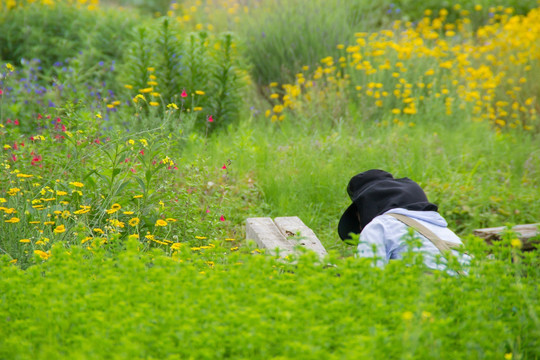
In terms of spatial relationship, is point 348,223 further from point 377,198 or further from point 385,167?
point 385,167

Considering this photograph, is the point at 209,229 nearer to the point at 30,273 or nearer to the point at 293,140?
the point at 30,273

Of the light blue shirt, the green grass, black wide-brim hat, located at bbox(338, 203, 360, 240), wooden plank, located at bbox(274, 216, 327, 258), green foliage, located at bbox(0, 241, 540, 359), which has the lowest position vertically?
the green grass

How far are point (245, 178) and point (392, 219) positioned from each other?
7.08 ft

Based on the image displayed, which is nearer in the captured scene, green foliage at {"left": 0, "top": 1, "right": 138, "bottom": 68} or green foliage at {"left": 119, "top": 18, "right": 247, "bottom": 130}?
green foliage at {"left": 119, "top": 18, "right": 247, "bottom": 130}

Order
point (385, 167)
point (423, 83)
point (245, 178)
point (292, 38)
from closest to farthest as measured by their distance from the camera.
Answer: point (245, 178) < point (385, 167) < point (423, 83) < point (292, 38)

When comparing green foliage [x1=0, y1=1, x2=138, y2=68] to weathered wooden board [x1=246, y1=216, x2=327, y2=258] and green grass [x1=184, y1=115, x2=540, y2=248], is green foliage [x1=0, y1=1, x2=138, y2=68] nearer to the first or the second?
green grass [x1=184, y1=115, x2=540, y2=248]

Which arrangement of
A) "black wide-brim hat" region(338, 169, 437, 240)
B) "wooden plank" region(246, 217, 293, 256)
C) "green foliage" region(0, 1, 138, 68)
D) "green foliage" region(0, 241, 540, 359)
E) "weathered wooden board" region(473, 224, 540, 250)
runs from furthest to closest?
"green foliage" region(0, 1, 138, 68)
"weathered wooden board" region(473, 224, 540, 250)
"wooden plank" region(246, 217, 293, 256)
"black wide-brim hat" region(338, 169, 437, 240)
"green foliage" region(0, 241, 540, 359)

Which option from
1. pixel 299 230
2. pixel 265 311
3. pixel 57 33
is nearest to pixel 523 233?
pixel 299 230

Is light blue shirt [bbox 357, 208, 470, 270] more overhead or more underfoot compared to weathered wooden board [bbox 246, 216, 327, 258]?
more overhead

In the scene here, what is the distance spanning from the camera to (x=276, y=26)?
27.7ft

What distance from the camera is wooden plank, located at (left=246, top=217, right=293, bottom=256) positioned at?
3.60 m

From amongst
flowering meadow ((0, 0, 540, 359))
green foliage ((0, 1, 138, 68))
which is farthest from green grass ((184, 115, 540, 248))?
green foliage ((0, 1, 138, 68))

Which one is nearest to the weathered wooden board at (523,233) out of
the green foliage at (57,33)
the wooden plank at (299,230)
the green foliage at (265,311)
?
the wooden plank at (299,230)

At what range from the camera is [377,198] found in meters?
3.39
